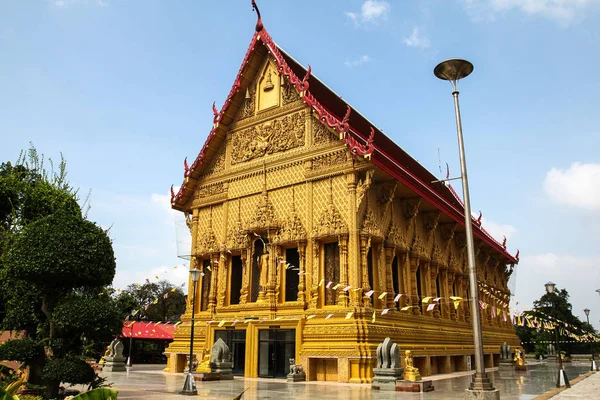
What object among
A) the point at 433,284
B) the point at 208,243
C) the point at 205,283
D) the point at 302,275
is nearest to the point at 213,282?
the point at 205,283

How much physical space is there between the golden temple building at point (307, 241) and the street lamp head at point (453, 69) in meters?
5.57

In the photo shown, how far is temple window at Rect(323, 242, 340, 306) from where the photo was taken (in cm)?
1560

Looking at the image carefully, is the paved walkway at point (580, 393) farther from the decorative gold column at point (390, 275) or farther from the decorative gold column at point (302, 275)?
the decorative gold column at point (302, 275)

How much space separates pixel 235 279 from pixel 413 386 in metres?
8.50

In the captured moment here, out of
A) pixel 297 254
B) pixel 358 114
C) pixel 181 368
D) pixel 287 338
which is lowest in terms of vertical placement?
pixel 181 368

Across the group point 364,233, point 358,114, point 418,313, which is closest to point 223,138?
point 358,114

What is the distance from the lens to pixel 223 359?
50.5ft

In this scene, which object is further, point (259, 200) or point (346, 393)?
point (259, 200)

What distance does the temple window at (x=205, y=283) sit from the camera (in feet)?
62.9

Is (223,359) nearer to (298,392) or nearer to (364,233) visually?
(298,392)

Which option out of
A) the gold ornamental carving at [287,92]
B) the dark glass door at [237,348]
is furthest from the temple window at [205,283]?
the gold ornamental carving at [287,92]

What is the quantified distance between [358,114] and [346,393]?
14.2 metres

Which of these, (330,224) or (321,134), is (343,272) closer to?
(330,224)

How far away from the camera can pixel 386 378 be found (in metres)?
12.3
